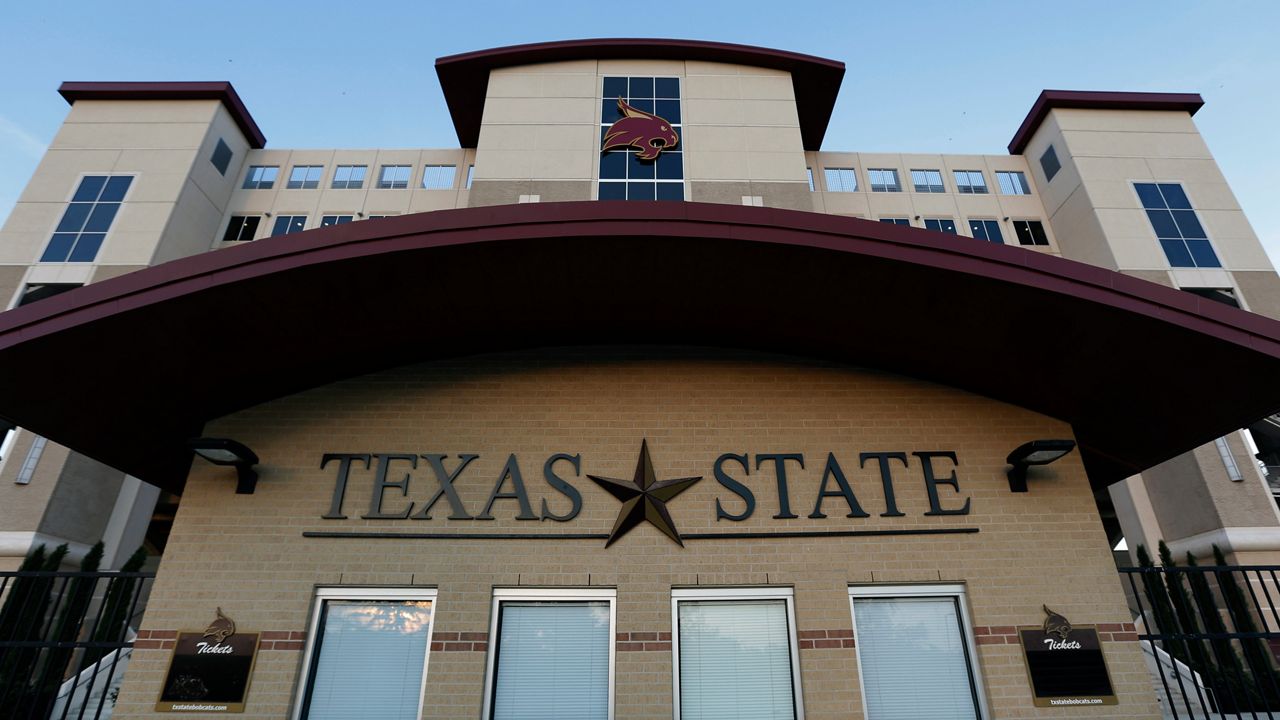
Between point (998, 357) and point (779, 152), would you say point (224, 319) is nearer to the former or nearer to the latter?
point (998, 357)

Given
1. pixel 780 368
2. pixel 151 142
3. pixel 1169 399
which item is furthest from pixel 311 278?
pixel 151 142

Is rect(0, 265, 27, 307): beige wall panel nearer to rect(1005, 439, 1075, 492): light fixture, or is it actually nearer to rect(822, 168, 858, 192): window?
rect(1005, 439, 1075, 492): light fixture

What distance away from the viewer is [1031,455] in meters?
6.78

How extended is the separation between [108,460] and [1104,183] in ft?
A: 107

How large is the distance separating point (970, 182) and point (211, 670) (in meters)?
34.1

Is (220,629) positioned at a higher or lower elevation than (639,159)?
lower

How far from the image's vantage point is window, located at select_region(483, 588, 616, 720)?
6199 mm

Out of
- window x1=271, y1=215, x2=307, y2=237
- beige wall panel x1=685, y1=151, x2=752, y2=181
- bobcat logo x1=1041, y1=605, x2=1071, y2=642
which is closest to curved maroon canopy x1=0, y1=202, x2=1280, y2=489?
bobcat logo x1=1041, y1=605, x2=1071, y2=642

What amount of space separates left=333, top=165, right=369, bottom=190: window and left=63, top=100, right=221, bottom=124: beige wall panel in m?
5.28

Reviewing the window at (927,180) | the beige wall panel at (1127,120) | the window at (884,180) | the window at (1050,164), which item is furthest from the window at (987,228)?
the beige wall panel at (1127,120)

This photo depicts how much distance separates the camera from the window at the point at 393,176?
30.8 metres

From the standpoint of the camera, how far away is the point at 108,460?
7.65m

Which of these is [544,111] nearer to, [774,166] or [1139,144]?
[774,166]

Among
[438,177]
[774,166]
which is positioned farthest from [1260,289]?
[438,177]
